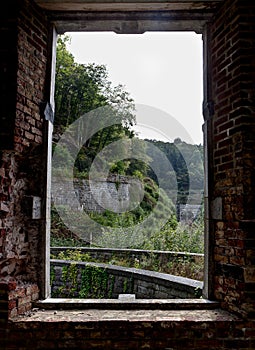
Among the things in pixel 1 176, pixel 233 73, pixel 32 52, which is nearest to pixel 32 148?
pixel 1 176

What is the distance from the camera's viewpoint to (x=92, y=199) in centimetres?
1264

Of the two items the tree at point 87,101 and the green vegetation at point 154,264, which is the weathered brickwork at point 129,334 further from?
the tree at point 87,101

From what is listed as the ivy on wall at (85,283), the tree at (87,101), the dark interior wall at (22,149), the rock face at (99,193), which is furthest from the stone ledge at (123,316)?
the tree at (87,101)

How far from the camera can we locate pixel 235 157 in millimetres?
2422

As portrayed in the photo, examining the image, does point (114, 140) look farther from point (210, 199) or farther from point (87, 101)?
point (210, 199)

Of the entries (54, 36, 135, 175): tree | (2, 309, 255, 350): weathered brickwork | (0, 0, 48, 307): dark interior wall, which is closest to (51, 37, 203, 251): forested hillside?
(54, 36, 135, 175): tree

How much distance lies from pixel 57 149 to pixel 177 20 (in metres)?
10.3

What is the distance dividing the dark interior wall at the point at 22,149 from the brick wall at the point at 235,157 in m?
1.50

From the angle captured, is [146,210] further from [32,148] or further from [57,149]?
[32,148]

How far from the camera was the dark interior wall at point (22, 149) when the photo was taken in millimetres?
2463

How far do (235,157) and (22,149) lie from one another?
1.69m

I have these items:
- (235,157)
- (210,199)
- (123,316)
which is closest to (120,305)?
(123,316)

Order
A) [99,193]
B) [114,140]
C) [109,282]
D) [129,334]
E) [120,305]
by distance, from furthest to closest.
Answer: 1. [114,140]
2. [99,193]
3. [109,282]
4. [120,305]
5. [129,334]

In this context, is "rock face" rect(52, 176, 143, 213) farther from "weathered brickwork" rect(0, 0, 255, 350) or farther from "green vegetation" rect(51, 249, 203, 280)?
"weathered brickwork" rect(0, 0, 255, 350)
